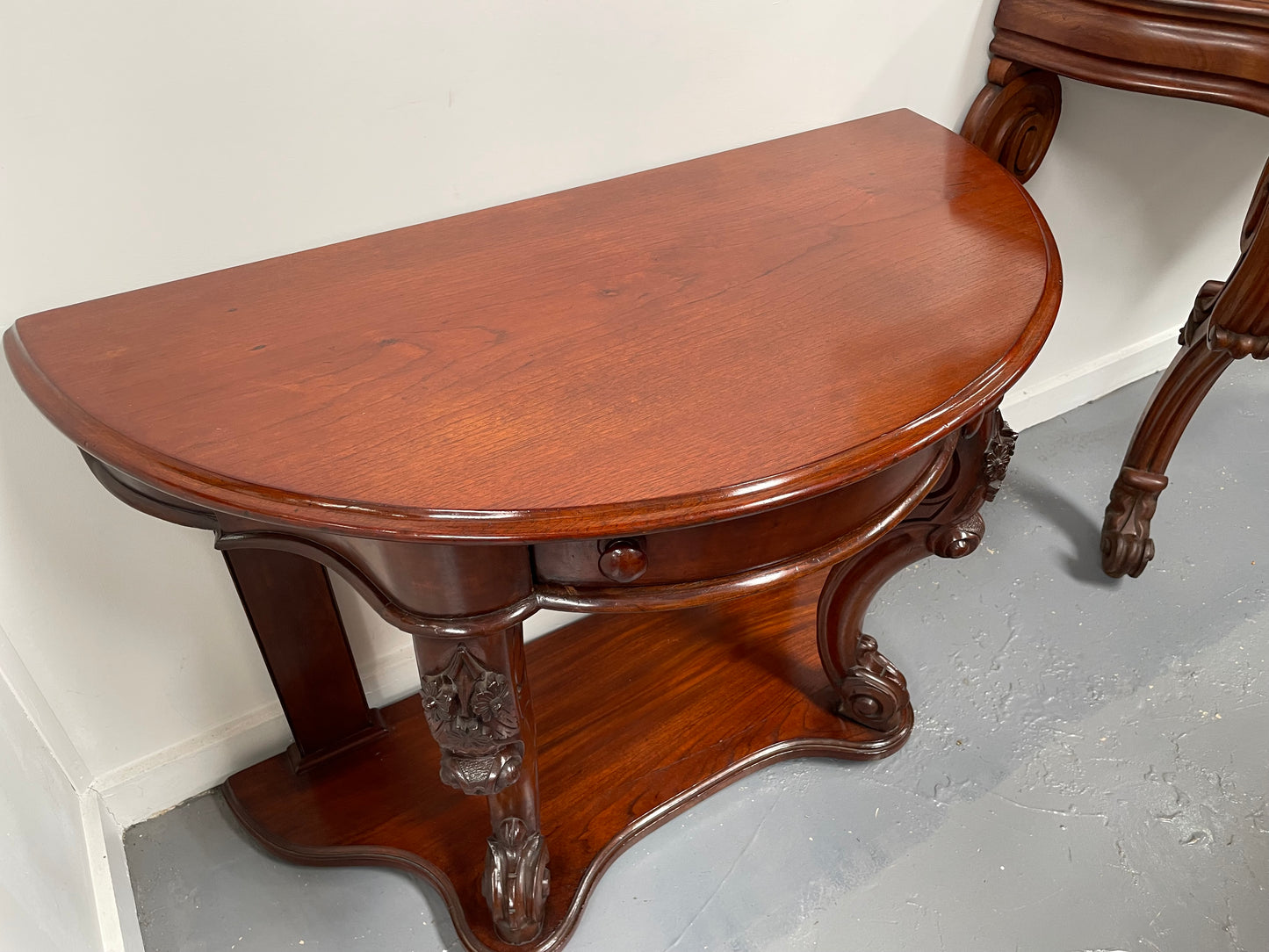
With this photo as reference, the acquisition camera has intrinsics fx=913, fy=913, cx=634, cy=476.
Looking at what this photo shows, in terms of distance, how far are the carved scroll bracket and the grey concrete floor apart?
1.33 ft

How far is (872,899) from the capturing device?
1116 millimetres

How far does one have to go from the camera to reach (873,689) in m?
1.20

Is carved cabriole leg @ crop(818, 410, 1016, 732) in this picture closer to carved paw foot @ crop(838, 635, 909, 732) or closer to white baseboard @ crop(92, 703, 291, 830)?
carved paw foot @ crop(838, 635, 909, 732)

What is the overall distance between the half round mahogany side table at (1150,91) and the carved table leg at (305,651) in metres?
1.10

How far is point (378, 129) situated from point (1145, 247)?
148cm

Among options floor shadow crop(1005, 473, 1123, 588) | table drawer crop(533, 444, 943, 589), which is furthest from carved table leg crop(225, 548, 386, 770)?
floor shadow crop(1005, 473, 1123, 588)

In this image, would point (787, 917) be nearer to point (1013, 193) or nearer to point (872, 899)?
point (872, 899)

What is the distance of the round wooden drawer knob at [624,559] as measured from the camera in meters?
0.65

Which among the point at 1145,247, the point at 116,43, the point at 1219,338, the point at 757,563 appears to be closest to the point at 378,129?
the point at 116,43

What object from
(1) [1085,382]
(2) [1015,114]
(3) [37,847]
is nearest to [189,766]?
(3) [37,847]

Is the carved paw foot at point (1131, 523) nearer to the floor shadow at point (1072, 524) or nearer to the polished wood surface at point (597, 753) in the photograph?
the floor shadow at point (1072, 524)

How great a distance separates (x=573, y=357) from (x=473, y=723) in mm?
321

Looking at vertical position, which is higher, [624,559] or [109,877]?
[624,559]

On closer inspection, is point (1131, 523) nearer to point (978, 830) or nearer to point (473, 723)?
point (978, 830)
